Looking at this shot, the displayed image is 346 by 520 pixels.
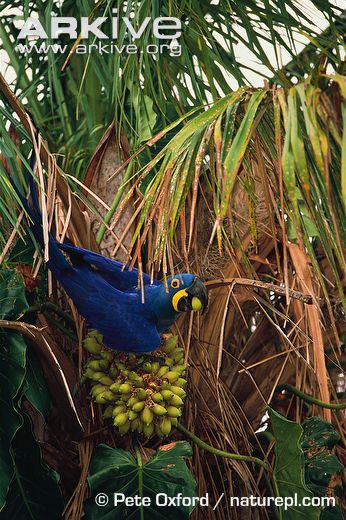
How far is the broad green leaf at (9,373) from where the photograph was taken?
5.44 feet

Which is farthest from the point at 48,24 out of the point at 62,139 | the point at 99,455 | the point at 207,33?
the point at 99,455

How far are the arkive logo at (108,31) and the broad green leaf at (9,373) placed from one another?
576 mm

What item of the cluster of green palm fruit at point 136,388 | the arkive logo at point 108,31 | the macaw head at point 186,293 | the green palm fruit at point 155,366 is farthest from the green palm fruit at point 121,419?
the arkive logo at point 108,31

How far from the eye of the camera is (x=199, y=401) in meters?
1.93

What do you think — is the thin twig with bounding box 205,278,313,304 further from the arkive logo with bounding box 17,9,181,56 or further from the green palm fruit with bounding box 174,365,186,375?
the arkive logo with bounding box 17,9,181,56

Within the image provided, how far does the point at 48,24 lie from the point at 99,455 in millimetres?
1083

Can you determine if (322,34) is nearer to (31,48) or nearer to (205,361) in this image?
(31,48)

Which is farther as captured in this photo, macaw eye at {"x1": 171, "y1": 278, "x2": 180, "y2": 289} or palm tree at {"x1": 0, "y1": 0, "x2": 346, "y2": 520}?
macaw eye at {"x1": 171, "y1": 278, "x2": 180, "y2": 289}

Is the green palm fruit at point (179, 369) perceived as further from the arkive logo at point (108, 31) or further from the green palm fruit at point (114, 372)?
the arkive logo at point (108, 31)

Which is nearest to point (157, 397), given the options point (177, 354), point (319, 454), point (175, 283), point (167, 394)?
point (167, 394)

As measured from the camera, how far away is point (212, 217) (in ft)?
6.14

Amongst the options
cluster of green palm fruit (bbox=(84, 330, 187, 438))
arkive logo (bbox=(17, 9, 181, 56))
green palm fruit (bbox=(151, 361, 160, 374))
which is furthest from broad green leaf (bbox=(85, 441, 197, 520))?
arkive logo (bbox=(17, 9, 181, 56))

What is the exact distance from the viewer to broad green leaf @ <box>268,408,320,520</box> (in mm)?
1784

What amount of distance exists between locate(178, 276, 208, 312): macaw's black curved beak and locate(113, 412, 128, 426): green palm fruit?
25 centimetres
